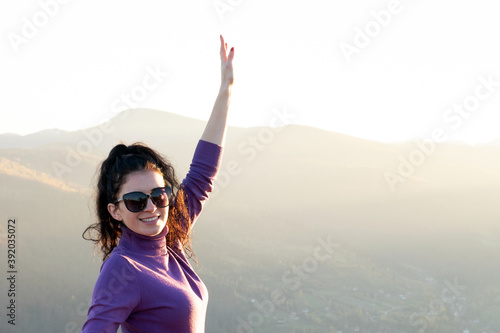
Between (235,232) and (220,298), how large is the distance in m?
7.25

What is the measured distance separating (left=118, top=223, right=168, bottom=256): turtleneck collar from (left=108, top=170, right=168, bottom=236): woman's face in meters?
0.02

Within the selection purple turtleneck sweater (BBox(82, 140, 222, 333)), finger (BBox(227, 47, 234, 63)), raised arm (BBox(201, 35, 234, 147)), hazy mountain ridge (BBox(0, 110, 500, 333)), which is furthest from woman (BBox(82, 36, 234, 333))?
hazy mountain ridge (BBox(0, 110, 500, 333))

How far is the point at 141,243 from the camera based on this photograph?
2.40m

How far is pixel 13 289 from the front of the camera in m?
18.6

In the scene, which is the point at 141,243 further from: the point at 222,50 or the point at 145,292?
the point at 222,50

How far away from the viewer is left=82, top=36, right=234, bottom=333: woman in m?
2.11

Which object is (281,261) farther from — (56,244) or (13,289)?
(13,289)

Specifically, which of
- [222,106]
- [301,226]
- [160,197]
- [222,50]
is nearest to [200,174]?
[222,106]

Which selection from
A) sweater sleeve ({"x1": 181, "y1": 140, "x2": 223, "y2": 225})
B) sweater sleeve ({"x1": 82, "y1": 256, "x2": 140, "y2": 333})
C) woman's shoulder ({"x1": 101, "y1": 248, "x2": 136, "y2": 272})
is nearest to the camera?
sweater sleeve ({"x1": 82, "y1": 256, "x2": 140, "y2": 333})

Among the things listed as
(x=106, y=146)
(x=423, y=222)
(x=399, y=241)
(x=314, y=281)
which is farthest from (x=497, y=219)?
(x=106, y=146)

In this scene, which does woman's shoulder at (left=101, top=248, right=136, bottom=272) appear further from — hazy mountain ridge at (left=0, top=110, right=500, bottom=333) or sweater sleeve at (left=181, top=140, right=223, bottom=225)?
hazy mountain ridge at (left=0, top=110, right=500, bottom=333)

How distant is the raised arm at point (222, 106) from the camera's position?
3066 mm

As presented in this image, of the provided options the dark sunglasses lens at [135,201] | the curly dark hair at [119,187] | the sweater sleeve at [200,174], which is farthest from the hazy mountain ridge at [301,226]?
the dark sunglasses lens at [135,201]

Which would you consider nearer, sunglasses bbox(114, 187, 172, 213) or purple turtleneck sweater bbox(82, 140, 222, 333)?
purple turtleneck sweater bbox(82, 140, 222, 333)
